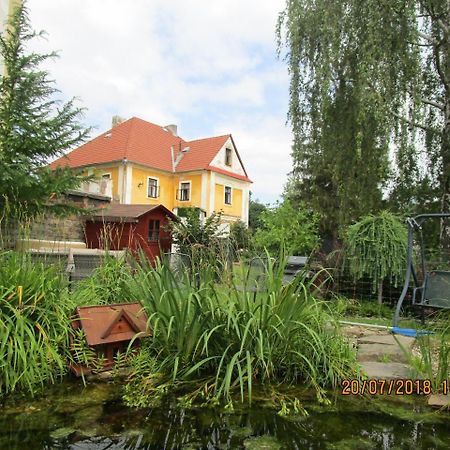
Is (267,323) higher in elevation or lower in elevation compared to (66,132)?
lower

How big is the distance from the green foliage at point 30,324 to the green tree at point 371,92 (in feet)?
19.0

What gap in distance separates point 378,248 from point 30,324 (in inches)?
164

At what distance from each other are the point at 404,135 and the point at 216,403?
21.1 feet

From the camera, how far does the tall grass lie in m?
2.12

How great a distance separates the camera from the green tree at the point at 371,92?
260 inches

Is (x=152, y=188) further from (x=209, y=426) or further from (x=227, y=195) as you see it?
(x=209, y=426)

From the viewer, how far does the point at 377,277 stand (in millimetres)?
5164

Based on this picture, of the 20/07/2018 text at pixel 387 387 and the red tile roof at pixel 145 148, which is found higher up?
the red tile roof at pixel 145 148

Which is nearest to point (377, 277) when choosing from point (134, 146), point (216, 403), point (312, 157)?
point (216, 403)

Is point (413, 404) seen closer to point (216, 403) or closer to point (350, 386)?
point (350, 386)

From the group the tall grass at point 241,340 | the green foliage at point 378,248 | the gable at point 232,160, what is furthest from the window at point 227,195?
the tall grass at point 241,340

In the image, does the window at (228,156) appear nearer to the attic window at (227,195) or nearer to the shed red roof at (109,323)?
the attic window at (227,195)

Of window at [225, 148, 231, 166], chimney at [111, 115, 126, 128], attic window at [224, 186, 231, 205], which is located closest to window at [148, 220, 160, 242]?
attic window at [224, 186, 231, 205]

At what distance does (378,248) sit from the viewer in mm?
5016
